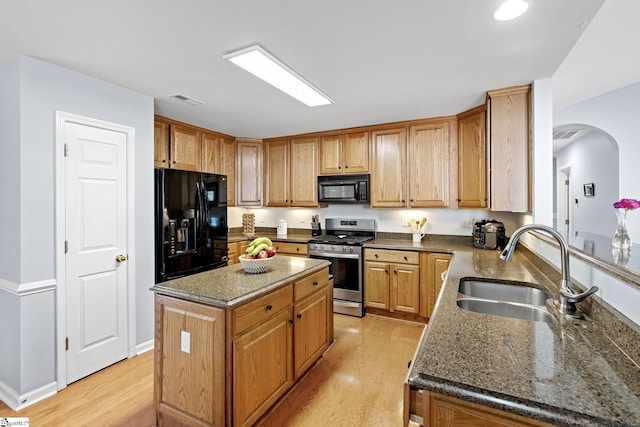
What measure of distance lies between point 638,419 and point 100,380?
3.06 metres

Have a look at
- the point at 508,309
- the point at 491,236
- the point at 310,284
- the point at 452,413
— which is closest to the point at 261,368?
the point at 310,284

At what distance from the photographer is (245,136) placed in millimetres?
4453

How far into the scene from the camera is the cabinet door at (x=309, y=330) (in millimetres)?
2160

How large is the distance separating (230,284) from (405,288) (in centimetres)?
226

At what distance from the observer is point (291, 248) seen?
13.5ft

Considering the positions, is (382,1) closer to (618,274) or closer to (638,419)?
(618,274)

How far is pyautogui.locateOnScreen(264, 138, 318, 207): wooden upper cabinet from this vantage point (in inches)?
169

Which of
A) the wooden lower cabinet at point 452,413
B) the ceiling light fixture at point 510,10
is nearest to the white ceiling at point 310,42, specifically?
the ceiling light fixture at point 510,10

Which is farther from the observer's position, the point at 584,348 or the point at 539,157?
the point at 539,157

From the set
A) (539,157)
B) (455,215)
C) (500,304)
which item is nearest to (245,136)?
(455,215)

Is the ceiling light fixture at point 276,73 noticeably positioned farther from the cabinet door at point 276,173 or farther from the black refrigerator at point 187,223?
the cabinet door at point 276,173

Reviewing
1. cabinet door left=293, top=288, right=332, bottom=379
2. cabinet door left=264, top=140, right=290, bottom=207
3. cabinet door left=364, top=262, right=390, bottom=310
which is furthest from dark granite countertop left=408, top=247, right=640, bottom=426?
cabinet door left=264, top=140, right=290, bottom=207

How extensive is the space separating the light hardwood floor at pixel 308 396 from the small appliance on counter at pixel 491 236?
136 cm

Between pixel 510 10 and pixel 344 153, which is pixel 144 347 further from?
pixel 510 10
